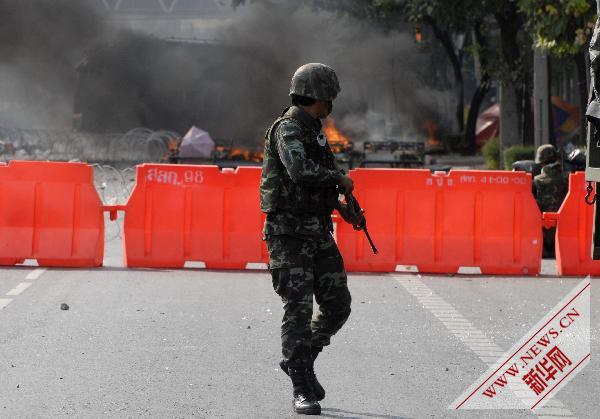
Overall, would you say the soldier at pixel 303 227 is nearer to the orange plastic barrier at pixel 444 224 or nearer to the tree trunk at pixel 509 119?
the orange plastic barrier at pixel 444 224

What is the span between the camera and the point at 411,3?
2959cm

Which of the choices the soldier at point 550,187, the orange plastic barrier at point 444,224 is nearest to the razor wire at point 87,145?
the soldier at point 550,187

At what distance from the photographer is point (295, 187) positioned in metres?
6.25

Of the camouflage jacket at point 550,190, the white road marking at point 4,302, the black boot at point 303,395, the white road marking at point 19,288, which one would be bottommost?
the black boot at point 303,395

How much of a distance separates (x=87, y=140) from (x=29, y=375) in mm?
38910

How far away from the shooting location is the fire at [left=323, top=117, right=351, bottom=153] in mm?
37475

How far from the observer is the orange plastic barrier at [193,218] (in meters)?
12.5

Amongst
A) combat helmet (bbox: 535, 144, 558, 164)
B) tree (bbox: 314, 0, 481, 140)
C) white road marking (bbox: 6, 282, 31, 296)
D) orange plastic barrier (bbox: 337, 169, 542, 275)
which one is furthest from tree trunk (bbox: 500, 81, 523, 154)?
white road marking (bbox: 6, 282, 31, 296)

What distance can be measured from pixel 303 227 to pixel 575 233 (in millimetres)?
6901

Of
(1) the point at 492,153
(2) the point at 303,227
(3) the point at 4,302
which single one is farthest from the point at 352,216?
(1) the point at 492,153

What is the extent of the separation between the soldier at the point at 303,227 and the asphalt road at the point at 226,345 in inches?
11.0

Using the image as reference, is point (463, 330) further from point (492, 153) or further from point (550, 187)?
point (492, 153)

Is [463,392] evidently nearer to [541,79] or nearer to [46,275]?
[46,275]

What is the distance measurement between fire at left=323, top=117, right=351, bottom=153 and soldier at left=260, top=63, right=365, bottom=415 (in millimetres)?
30577
